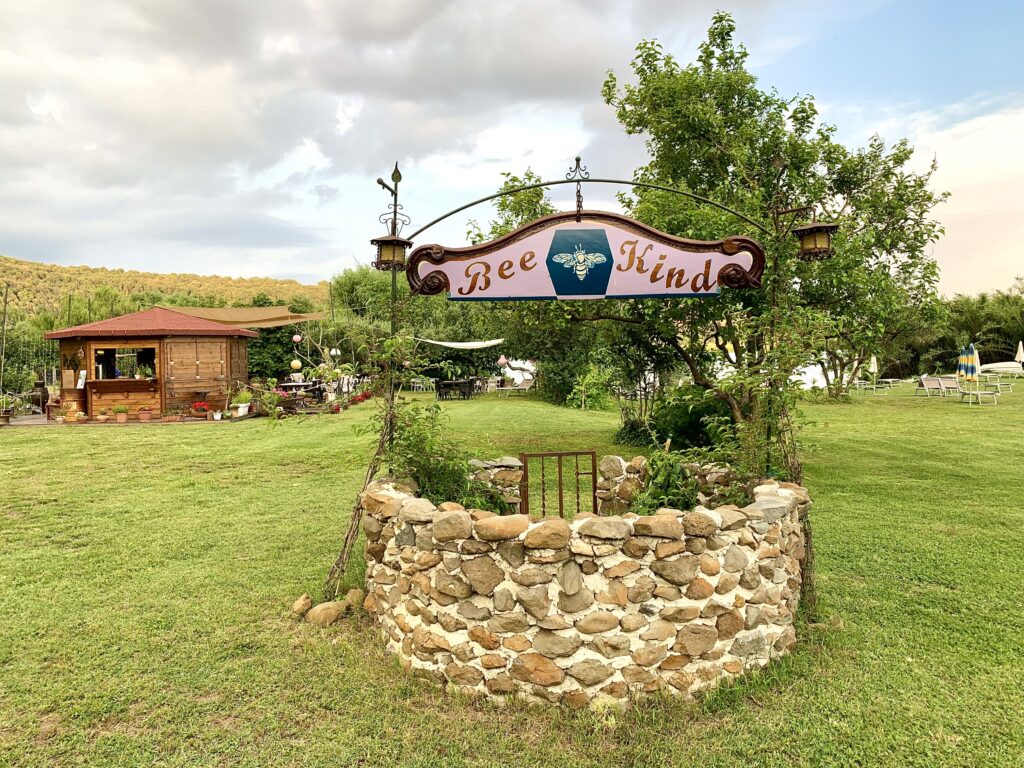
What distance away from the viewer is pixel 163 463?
9.38 meters

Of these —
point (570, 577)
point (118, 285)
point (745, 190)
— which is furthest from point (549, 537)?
point (118, 285)

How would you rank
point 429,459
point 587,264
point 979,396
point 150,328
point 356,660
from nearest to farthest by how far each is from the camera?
point 356,660
point 587,264
point 429,459
point 150,328
point 979,396

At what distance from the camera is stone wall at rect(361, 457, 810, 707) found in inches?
117

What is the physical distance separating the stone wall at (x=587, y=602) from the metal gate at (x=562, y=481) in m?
1.48

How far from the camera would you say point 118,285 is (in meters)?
52.0

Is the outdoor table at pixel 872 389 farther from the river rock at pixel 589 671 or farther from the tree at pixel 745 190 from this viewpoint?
the river rock at pixel 589 671

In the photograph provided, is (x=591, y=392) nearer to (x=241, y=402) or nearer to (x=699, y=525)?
(x=241, y=402)

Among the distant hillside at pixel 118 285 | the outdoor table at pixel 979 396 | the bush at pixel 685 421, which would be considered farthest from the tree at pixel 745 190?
the distant hillside at pixel 118 285

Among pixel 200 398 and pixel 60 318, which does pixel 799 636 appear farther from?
pixel 60 318

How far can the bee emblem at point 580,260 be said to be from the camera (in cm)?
419

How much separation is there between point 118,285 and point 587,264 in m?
59.8

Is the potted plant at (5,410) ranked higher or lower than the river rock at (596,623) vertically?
higher

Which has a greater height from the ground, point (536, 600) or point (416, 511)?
point (416, 511)

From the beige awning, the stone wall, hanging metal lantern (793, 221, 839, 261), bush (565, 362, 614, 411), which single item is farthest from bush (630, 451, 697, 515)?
the beige awning
